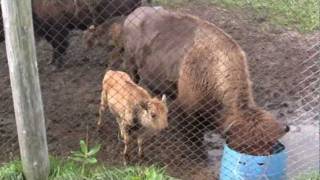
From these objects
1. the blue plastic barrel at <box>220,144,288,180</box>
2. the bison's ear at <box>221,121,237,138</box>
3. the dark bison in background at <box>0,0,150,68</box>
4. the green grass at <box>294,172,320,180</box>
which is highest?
the dark bison in background at <box>0,0,150,68</box>

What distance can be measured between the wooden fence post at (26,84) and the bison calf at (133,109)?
1180 mm

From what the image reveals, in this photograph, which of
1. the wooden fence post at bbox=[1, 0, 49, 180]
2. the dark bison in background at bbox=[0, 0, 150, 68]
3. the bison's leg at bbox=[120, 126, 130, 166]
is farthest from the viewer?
the dark bison in background at bbox=[0, 0, 150, 68]

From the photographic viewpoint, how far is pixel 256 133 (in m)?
5.13

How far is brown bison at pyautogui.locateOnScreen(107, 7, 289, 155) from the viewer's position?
5.29m

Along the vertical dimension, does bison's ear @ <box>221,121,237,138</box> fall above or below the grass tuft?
above

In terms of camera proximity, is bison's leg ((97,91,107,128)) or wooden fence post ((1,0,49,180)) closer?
wooden fence post ((1,0,49,180))

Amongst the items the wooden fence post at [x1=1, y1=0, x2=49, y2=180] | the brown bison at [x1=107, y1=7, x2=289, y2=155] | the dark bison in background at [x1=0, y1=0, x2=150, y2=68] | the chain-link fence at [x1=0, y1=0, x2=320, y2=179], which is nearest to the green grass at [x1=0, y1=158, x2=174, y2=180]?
the wooden fence post at [x1=1, y1=0, x2=49, y2=180]

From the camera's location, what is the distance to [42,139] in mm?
4934

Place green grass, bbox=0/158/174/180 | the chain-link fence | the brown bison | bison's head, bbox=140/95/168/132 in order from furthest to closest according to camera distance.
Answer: the chain-link fence, bison's head, bbox=140/95/168/132, the brown bison, green grass, bbox=0/158/174/180

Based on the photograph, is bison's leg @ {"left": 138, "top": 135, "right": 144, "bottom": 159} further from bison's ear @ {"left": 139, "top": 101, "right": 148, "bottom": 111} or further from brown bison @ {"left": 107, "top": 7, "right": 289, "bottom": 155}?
brown bison @ {"left": 107, "top": 7, "right": 289, "bottom": 155}

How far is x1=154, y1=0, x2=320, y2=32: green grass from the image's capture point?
9875 mm

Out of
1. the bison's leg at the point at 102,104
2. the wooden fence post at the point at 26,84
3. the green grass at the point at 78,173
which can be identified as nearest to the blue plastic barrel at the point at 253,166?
the green grass at the point at 78,173

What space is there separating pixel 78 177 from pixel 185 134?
1.55m

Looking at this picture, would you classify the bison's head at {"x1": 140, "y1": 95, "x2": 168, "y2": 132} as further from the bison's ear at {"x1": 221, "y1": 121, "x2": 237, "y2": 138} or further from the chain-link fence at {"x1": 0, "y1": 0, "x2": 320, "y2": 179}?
the bison's ear at {"x1": 221, "y1": 121, "x2": 237, "y2": 138}
